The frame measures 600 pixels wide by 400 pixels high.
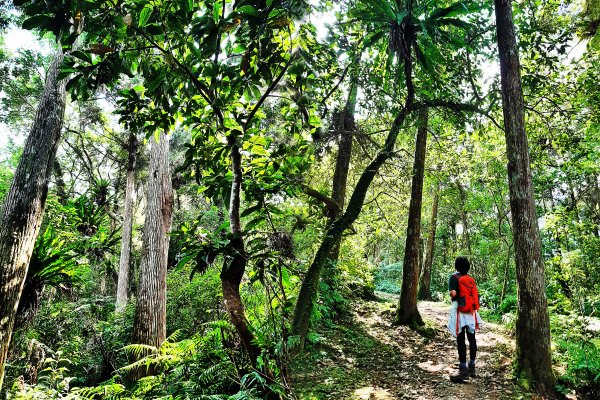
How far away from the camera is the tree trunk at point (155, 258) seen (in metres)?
7.31

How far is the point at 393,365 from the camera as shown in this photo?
268 inches

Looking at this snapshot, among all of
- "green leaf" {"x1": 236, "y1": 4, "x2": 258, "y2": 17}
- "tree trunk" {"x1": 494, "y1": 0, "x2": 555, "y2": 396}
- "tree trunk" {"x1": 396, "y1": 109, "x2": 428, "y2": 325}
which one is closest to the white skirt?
"tree trunk" {"x1": 494, "y1": 0, "x2": 555, "y2": 396}

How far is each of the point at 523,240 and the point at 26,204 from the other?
26.1ft

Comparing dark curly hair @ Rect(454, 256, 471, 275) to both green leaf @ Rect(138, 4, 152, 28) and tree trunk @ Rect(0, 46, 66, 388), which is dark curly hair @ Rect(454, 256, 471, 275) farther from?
tree trunk @ Rect(0, 46, 66, 388)

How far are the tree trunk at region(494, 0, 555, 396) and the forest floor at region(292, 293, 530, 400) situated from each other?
0.44 meters

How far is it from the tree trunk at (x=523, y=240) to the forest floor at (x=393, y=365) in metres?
0.44

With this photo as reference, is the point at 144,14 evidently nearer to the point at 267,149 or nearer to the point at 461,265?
the point at 267,149

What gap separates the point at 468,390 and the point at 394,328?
3.74 m

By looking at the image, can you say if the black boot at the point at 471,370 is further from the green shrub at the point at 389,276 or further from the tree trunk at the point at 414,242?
the green shrub at the point at 389,276

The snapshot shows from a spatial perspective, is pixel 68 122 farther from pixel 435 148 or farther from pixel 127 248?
pixel 435 148

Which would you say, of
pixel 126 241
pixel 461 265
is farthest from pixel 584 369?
pixel 126 241

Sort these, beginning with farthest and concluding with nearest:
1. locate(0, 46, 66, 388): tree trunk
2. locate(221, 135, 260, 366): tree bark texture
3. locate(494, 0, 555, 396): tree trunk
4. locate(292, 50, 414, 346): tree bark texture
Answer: locate(292, 50, 414, 346): tree bark texture < locate(0, 46, 66, 388): tree trunk < locate(494, 0, 555, 396): tree trunk < locate(221, 135, 260, 366): tree bark texture

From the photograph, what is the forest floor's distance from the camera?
5.31m

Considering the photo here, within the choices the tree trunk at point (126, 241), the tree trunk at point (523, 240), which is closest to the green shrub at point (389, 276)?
the tree trunk at point (126, 241)
